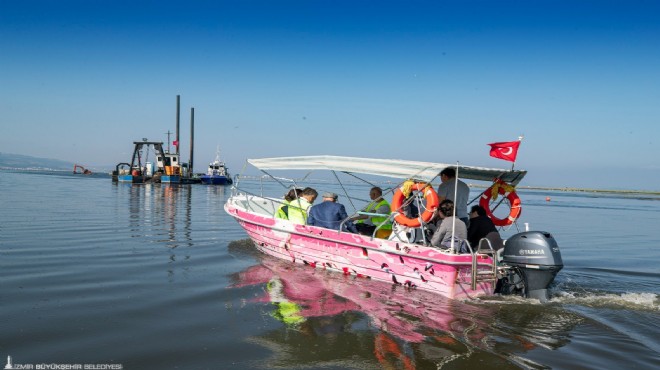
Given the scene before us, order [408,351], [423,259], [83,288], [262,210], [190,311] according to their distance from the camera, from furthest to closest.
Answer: [262,210]
[423,259]
[83,288]
[190,311]
[408,351]

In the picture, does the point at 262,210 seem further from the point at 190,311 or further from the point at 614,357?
the point at 614,357

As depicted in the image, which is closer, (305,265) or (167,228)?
(305,265)

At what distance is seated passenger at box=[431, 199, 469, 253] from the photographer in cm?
804

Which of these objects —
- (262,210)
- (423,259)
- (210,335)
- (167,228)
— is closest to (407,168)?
(423,259)

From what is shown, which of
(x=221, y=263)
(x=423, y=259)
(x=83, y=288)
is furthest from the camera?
(x=221, y=263)

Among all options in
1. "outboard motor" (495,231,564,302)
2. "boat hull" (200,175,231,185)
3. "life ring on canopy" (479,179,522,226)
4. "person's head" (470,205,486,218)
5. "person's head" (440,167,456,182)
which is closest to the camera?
"outboard motor" (495,231,564,302)

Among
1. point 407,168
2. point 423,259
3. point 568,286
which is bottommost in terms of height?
point 568,286

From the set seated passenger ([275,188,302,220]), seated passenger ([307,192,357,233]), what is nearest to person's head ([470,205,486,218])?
seated passenger ([307,192,357,233])

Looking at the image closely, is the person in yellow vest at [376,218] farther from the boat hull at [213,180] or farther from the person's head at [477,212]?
the boat hull at [213,180]

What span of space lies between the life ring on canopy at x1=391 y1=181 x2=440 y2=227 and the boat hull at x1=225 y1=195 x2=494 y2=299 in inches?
18.9

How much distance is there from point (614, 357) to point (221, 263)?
7017 millimetres

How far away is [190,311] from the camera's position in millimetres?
6492

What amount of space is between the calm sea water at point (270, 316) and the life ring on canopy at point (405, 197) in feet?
3.98

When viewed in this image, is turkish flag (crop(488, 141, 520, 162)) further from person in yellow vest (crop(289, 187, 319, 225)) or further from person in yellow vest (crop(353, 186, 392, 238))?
person in yellow vest (crop(289, 187, 319, 225))
